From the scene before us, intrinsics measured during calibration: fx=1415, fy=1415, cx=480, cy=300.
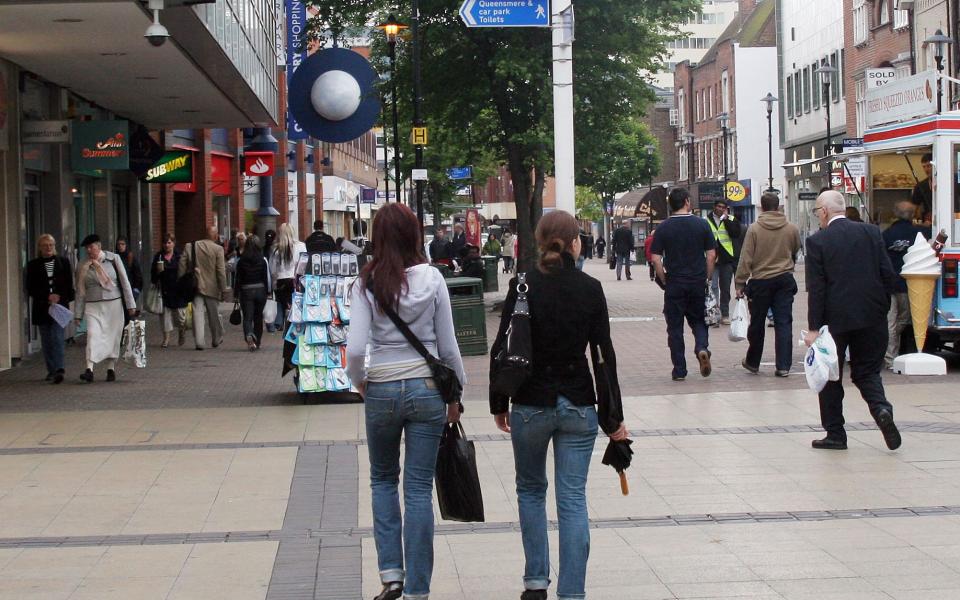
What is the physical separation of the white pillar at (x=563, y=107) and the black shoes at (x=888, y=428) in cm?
424

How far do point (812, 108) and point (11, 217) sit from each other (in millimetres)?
41043

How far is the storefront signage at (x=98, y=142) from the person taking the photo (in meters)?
20.3

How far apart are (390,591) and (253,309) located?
48.3 ft

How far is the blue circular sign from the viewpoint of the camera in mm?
19812

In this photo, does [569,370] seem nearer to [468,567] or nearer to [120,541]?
[468,567]

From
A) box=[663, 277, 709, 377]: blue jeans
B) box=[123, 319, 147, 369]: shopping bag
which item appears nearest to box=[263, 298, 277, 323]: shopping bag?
box=[123, 319, 147, 369]: shopping bag

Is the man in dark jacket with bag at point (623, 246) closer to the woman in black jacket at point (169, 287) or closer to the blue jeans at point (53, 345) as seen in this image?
the woman in black jacket at point (169, 287)

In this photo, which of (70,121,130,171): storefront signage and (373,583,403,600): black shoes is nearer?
(373,583,403,600): black shoes

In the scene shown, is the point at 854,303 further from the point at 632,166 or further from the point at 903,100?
the point at 632,166

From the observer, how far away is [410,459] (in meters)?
5.88

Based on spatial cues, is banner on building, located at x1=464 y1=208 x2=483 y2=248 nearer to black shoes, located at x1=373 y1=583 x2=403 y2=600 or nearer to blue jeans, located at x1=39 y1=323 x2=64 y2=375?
blue jeans, located at x1=39 y1=323 x2=64 y2=375

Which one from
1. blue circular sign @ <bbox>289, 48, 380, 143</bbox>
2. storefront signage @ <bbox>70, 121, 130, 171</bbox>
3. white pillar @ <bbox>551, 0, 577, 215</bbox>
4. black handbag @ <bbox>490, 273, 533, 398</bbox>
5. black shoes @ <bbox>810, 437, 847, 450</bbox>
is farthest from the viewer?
storefront signage @ <bbox>70, 121, 130, 171</bbox>

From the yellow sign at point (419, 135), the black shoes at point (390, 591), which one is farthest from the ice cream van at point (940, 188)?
the yellow sign at point (419, 135)

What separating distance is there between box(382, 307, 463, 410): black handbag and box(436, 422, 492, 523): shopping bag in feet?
0.58
